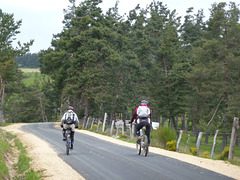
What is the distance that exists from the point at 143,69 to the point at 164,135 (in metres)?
31.3

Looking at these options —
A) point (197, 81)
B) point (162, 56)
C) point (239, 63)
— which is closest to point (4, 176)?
point (239, 63)

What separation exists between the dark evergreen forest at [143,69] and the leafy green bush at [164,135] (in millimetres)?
14061

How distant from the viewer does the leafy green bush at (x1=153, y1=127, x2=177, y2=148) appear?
64.7ft

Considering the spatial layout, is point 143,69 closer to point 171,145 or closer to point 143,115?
point 171,145

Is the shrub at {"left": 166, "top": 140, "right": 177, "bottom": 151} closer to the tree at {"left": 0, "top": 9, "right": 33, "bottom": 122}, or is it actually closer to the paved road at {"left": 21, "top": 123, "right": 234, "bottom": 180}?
the paved road at {"left": 21, "top": 123, "right": 234, "bottom": 180}

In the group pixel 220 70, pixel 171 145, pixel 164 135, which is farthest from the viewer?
pixel 220 70

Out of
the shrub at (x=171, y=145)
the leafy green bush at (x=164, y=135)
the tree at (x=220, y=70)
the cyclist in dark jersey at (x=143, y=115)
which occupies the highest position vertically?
the tree at (x=220, y=70)

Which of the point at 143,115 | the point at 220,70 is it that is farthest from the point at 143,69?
the point at 143,115

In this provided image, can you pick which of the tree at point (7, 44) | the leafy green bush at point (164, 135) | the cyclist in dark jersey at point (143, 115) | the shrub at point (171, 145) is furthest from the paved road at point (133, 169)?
the tree at point (7, 44)

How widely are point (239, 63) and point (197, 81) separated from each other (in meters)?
6.28

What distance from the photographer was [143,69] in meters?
50.6

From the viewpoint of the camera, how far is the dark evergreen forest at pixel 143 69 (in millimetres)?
36400

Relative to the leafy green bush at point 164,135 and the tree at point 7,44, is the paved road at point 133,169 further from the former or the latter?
the tree at point 7,44

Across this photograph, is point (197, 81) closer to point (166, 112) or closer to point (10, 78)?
point (166, 112)
